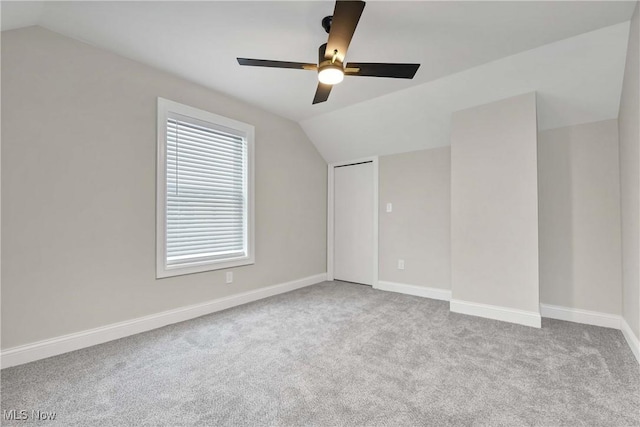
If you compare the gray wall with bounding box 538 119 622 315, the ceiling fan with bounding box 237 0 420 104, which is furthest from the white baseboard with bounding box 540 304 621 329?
the ceiling fan with bounding box 237 0 420 104

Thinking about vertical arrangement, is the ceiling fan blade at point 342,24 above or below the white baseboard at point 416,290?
above

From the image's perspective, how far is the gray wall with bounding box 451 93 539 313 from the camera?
2768mm

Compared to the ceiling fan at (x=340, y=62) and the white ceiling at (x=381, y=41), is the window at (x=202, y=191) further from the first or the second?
the ceiling fan at (x=340, y=62)

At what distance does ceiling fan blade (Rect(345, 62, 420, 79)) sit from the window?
1857 millimetres

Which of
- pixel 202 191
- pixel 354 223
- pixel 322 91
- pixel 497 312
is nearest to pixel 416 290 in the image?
pixel 497 312

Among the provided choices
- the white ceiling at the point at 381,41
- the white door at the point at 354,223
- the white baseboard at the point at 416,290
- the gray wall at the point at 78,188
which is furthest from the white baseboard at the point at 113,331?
the white ceiling at the point at 381,41

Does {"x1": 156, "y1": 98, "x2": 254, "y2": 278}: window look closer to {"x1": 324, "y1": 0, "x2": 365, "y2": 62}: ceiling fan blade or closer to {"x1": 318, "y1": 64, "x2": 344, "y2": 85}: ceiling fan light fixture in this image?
{"x1": 318, "y1": 64, "x2": 344, "y2": 85}: ceiling fan light fixture

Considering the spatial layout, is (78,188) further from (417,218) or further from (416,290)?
(416,290)

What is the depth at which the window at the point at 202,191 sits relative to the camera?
2.83 meters

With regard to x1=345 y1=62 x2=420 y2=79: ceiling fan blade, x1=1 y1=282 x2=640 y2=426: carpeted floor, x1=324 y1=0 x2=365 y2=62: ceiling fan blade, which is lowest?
x1=1 y1=282 x2=640 y2=426: carpeted floor

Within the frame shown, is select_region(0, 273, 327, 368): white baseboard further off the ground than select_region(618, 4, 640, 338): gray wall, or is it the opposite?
select_region(618, 4, 640, 338): gray wall

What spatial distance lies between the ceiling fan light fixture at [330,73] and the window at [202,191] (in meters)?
1.69

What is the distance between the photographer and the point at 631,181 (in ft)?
7.22

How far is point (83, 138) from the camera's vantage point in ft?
7.65
